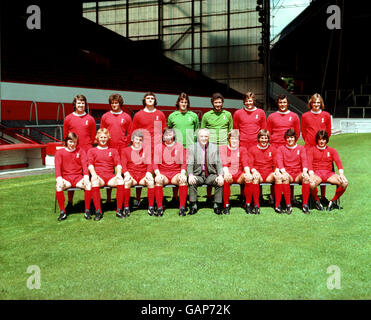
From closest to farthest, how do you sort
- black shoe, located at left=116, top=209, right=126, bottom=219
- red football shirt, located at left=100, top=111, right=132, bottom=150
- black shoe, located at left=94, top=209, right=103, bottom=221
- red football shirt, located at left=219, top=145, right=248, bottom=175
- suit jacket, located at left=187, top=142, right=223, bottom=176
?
black shoe, located at left=94, top=209, right=103, bottom=221
black shoe, located at left=116, top=209, right=126, bottom=219
suit jacket, located at left=187, top=142, right=223, bottom=176
red football shirt, located at left=219, top=145, right=248, bottom=175
red football shirt, located at left=100, top=111, right=132, bottom=150

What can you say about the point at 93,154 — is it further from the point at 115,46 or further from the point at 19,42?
the point at 115,46

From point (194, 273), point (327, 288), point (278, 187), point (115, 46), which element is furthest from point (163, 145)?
point (115, 46)

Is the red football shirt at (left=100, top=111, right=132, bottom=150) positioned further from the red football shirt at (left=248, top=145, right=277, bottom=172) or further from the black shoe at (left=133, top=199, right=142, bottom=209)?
the red football shirt at (left=248, top=145, right=277, bottom=172)

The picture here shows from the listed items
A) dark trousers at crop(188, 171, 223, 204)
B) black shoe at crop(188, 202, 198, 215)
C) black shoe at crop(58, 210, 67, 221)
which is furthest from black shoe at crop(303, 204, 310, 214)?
Answer: black shoe at crop(58, 210, 67, 221)

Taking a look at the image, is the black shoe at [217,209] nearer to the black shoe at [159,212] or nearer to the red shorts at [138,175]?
the black shoe at [159,212]

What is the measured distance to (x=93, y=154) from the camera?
16.9 ft

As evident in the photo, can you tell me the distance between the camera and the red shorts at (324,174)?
17.5ft

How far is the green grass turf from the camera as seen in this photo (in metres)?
2.81

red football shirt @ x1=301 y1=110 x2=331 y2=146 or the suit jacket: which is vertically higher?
red football shirt @ x1=301 y1=110 x2=331 y2=146

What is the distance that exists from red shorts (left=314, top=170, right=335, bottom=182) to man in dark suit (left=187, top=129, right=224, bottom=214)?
132 centimetres

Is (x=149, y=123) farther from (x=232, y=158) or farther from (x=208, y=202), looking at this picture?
(x=208, y=202)

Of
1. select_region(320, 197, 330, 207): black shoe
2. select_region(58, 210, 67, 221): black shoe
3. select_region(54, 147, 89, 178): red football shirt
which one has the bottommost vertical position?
select_region(58, 210, 67, 221): black shoe

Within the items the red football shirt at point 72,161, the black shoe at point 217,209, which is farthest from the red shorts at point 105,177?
the black shoe at point 217,209

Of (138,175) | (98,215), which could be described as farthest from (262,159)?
(98,215)
